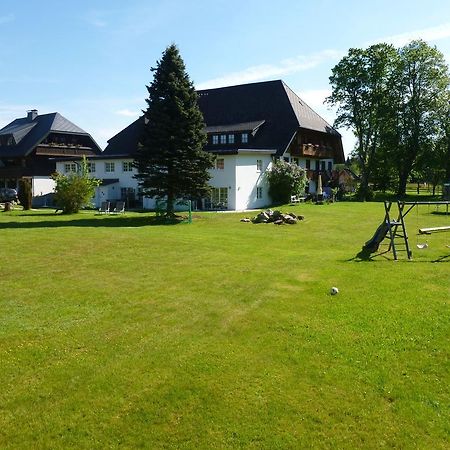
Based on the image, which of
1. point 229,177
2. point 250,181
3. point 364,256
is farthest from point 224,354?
point 250,181

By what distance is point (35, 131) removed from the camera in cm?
5825

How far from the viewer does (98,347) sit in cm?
903

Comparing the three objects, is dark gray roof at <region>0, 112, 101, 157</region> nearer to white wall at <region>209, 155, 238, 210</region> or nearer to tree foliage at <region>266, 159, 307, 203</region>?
white wall at <region>209, 155, 238, 210</region>

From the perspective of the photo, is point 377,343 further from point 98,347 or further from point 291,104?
point 291,104

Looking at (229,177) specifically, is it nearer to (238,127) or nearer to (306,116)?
(238,127)

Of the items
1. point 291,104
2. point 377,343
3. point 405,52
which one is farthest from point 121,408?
point 405,52

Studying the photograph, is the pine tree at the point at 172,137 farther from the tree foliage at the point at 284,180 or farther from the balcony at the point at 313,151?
the balcony at the point at 313,151

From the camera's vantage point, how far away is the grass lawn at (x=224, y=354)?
22.4ft

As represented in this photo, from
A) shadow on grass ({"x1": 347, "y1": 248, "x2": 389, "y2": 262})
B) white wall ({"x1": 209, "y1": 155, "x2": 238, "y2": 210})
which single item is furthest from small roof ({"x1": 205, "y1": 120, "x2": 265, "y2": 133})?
shadow on grass ({"x1": 347, "y1": 248, "x2": 389, "y2": 262})

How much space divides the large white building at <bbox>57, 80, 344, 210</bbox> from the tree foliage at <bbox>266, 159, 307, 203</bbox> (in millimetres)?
651

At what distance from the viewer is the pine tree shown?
2931cm

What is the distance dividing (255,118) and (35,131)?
29.2m

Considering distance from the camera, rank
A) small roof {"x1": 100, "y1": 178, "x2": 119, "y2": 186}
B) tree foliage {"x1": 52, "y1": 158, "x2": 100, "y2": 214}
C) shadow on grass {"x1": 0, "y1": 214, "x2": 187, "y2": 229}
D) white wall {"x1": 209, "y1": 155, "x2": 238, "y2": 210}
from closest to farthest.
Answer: shadow on grass {"x1": 0, "y1": 214, "x2": 187, "y2": 229} < tree foliage {"x1": 52, "y1": 158, "x2": 100, "y2": 214} < white wall {"x1": 209, "y1": 155, "x2": 238, "y2": 210} < small roof {"x1": 100, "y1": 178, "x2": 119, "y2": 186}

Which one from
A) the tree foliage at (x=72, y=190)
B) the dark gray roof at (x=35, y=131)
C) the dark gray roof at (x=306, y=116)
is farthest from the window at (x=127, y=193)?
the dark gray roof at (x=35, y=131)
